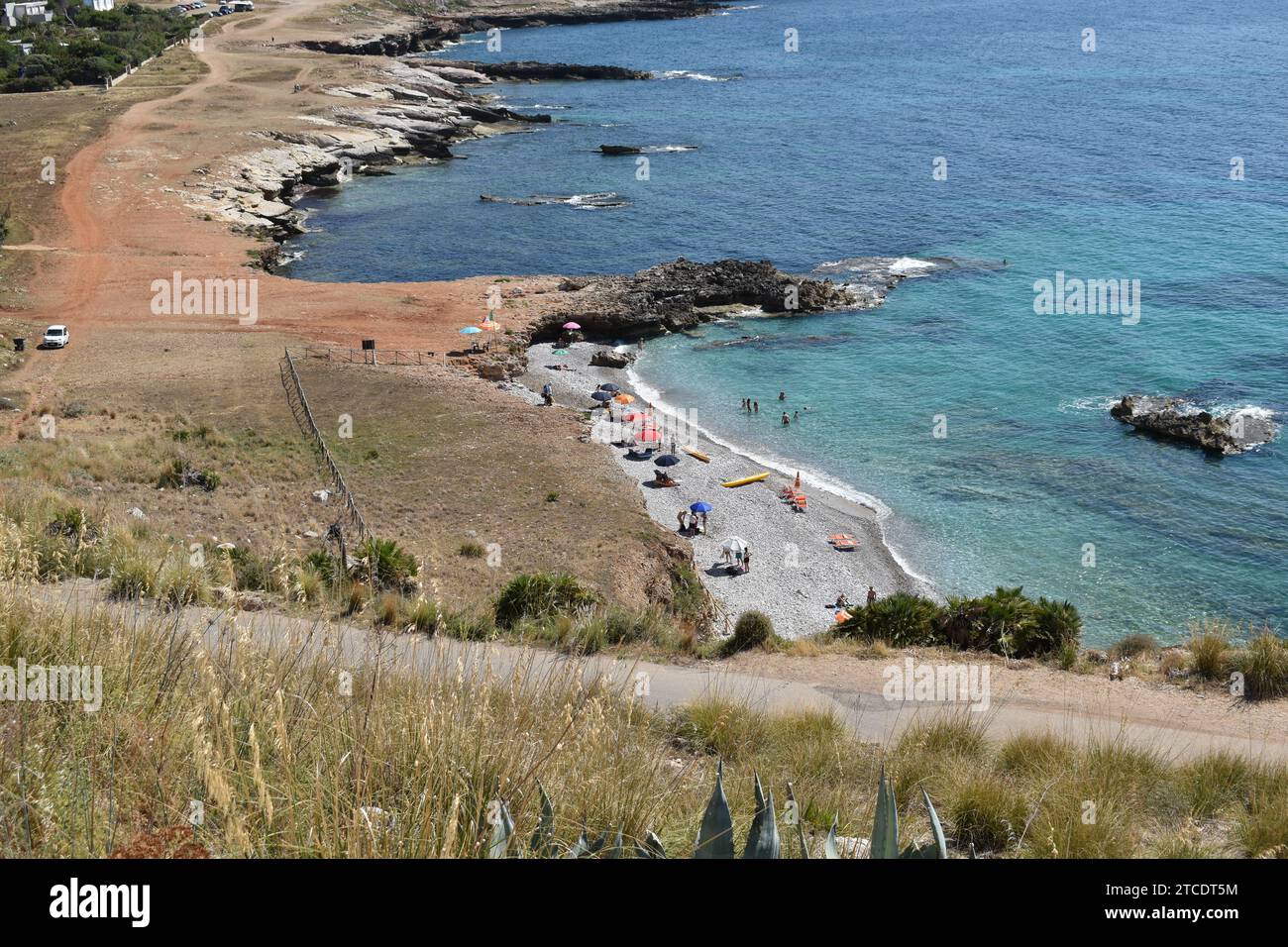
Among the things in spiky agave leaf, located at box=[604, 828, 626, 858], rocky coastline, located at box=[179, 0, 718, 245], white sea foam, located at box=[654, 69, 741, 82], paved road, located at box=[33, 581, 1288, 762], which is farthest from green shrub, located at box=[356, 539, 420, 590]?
white sea foam, located at box=[654, 69, 741, 82]

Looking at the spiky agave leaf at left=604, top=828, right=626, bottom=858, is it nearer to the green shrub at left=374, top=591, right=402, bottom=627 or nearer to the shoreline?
the green shrub at left=374, top=591, right=402, bottom=627

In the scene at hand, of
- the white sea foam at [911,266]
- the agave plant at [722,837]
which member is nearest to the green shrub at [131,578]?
the agave plant at [722,837]

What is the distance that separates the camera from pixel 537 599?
57.4ft

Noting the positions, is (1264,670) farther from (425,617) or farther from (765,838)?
(765,838)

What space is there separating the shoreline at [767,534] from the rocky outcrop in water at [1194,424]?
40.7 ft

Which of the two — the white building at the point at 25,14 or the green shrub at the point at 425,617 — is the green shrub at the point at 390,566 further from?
the white building at the point at 25,14

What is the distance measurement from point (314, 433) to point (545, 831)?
28.0 metres

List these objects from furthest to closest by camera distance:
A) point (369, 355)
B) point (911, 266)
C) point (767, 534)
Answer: point (911, 266)
point (369, 355)
point (767, 534)

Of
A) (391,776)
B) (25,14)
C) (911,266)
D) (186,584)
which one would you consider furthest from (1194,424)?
(25,14)

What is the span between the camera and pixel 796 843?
562 cm

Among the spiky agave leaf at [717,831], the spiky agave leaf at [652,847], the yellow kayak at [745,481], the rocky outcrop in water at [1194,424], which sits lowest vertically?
the yellow kayak at [745,481]

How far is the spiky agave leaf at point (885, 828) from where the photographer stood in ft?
12.9

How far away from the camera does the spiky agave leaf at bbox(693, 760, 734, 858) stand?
4.18m
